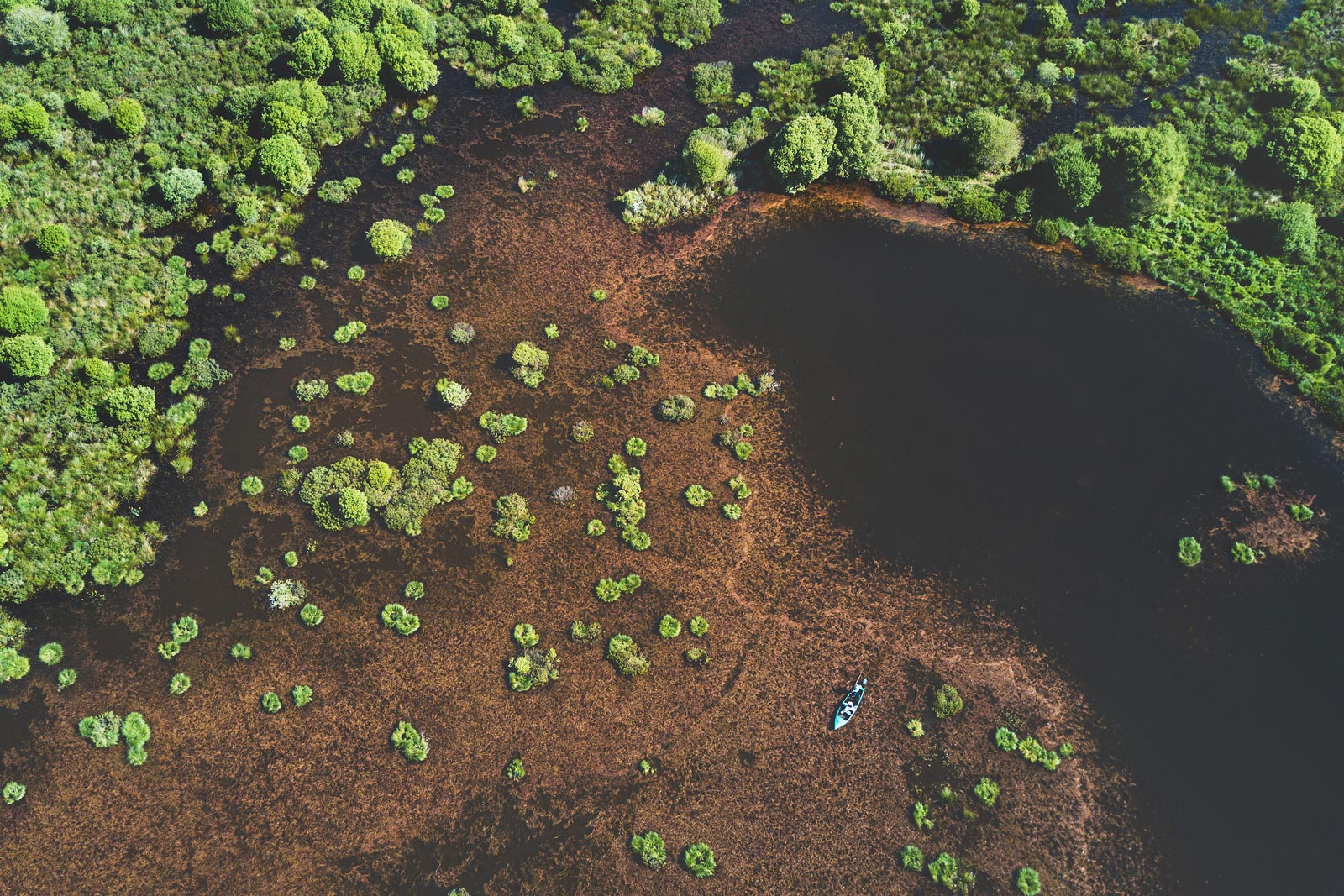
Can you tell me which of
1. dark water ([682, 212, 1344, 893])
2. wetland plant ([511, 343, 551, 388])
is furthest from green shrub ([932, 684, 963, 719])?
wetland plant ([511, 343, 551, 388])

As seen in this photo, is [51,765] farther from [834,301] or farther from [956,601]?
[834,301]

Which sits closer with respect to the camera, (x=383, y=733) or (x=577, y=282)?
(x=383, y=733)

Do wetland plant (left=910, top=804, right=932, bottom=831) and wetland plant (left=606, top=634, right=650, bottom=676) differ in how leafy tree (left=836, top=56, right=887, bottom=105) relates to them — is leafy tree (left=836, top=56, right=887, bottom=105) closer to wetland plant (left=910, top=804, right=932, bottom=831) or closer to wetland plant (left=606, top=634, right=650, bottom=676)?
wetland plant (left=606, top=634, right=650, bottom=676)

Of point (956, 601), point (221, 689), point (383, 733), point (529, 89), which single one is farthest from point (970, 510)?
point (529, 89)

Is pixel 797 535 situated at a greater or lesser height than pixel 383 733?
greater

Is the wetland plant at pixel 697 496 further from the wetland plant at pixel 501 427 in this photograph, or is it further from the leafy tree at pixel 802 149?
the leafy tree at pixel 802 149

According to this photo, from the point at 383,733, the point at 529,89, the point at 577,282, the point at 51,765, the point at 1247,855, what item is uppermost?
the point at 529,89

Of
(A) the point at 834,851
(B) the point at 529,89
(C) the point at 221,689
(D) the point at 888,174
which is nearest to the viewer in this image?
(A) the point at 834,851
